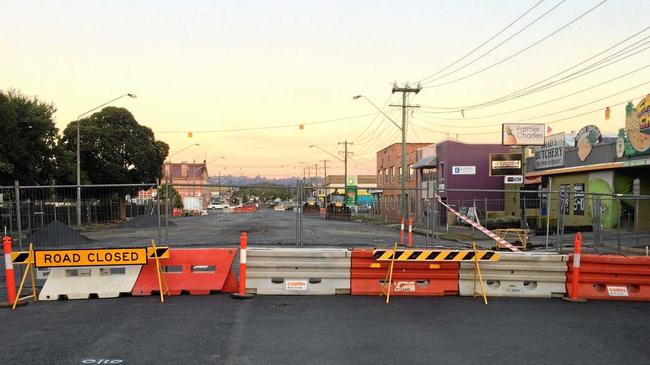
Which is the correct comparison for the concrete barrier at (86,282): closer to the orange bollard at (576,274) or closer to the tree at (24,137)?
the orange bollard at (576,274)

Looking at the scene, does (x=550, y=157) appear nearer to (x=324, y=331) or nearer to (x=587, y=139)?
(x=587, y=139)

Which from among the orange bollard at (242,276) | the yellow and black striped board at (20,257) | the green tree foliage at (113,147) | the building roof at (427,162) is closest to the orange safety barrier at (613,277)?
the orange bollard at (242,276)

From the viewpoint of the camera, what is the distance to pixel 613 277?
915 centimetres

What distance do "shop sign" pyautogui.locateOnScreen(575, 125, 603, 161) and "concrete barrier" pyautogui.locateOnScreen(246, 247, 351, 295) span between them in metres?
23.2

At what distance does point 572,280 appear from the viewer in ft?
29.8

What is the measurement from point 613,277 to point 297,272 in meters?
5.69

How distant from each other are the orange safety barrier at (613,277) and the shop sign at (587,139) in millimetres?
20326

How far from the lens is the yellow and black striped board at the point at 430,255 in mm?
8891

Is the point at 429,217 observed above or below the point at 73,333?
above

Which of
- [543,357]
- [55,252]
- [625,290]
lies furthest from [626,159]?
[55,252]

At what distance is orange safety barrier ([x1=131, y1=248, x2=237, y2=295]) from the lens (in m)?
9.10

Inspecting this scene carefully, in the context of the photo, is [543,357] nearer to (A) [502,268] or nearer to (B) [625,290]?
(A) [502,268]

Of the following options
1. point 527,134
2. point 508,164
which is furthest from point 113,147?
point 527,134

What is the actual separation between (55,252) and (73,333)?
261 centimetres
